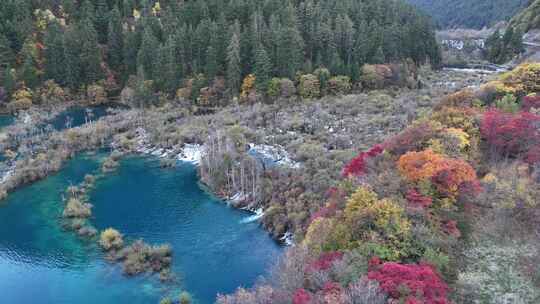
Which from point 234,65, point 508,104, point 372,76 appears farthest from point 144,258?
point 372,76

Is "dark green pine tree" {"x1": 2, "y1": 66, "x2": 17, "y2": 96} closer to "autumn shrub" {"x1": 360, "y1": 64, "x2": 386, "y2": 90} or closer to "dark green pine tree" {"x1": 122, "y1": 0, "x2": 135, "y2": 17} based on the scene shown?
"dark green pine tree" {"x1": 122, "y1": 0, "x2": 135, "y2": 17}

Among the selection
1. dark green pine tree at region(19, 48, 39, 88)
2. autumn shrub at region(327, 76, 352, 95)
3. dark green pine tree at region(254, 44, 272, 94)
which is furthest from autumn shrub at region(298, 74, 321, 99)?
dark green pine tree at region(19, 48, 39, 88)

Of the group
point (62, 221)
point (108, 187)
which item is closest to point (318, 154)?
point (108, 187)

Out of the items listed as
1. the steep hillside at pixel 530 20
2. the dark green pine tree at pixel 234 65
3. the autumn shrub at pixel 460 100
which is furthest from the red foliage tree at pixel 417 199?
the steep hillside at pixel 530 20

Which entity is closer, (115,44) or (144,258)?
(144,258)

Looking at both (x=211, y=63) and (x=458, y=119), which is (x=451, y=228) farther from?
(x=211, y=63)

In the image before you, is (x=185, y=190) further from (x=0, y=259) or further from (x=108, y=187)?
(x=0, y=259)
